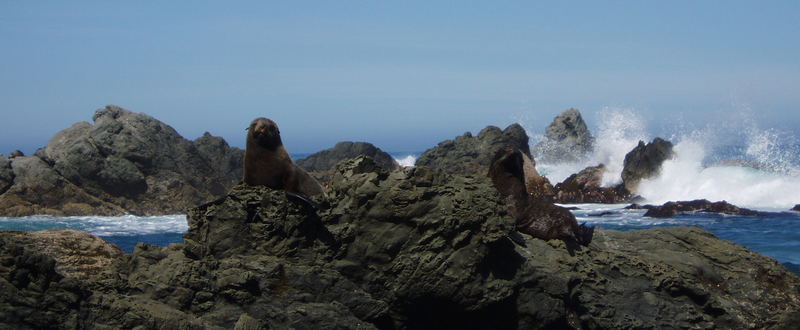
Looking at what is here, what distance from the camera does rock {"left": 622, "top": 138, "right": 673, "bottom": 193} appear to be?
30328mm

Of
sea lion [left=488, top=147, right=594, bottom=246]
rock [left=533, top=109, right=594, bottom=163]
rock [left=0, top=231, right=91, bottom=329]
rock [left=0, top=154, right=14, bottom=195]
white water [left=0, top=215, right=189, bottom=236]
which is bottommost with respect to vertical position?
white water [left=0, top=215, right=189, bottom=236]

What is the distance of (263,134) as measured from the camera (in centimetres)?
854

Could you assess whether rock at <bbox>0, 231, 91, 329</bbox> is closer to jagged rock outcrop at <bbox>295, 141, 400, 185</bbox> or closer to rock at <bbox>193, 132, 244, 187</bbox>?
rock at <bbox>193, 132, 244, 187</bbox>

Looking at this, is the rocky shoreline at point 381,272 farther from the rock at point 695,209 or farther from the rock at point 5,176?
the rock at point 5,176

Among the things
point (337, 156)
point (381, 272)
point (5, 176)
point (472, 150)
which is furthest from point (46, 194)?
point (381, 272)

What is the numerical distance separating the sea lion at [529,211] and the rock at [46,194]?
63.9 ft

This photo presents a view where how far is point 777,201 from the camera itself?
27.5 m

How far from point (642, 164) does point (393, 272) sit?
25.3 m

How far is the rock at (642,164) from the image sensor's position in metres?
30.3

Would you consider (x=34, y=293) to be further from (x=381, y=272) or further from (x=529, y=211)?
(x=529, y=211)

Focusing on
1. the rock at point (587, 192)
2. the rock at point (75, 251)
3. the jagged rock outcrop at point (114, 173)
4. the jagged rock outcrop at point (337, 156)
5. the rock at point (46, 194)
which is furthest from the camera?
the jagged rock outcrop at point (337, 156)

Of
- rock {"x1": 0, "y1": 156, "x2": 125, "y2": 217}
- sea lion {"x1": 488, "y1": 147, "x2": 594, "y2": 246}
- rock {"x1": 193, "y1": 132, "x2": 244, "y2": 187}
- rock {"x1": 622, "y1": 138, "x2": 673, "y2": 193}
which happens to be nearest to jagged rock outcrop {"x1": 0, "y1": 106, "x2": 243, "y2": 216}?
rock {"x1": 0, "y1": 156, "x2": 125, "y2": 217}

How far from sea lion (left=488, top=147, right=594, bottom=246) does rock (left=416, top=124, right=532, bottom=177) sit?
65.9 ft

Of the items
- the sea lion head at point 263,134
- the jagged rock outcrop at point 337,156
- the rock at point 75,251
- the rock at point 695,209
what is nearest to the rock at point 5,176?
the jagged rock outcrop at point 337,156
